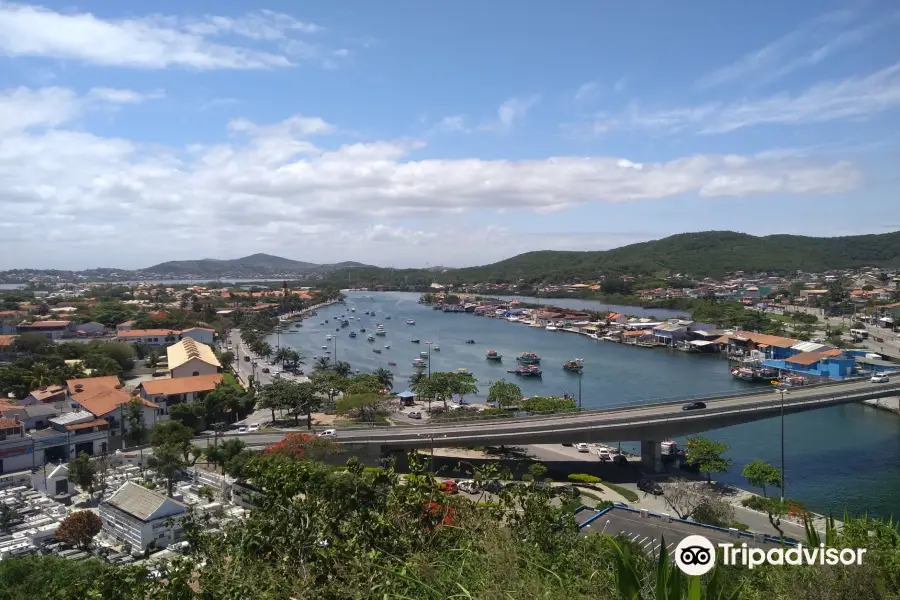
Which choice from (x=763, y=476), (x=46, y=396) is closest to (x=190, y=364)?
(x=46, y=396)

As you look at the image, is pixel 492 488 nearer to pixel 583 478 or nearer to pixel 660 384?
pixel 583 478

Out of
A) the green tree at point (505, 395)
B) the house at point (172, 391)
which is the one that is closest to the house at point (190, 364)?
the house at point (172, 391)

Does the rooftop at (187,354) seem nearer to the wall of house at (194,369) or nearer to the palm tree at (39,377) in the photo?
the wall of house at (194,369)

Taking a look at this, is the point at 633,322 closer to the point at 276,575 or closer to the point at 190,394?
the point at 190,394

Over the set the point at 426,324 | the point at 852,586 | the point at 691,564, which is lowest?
the point at 426,324

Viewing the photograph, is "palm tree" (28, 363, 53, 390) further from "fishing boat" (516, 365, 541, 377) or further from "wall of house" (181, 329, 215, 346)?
"fishing boat" (516, 365, 541, 377)

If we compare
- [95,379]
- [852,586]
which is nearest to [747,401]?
[852,586]
